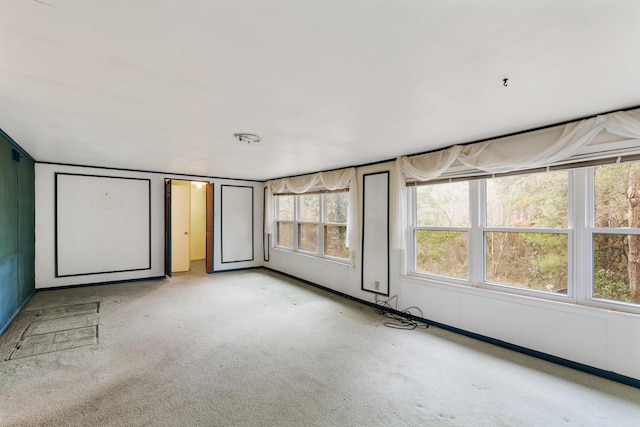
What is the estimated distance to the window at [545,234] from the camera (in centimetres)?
246

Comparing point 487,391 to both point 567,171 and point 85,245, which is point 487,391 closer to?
point 567,171

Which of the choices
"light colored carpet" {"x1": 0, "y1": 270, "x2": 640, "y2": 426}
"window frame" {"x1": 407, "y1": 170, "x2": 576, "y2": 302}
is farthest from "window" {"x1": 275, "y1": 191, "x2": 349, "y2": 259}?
"light colored carpet" {"x1": 0, "y1": 270, "x2": 640, "y2": 426}

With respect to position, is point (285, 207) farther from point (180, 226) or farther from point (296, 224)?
point (180, 226)

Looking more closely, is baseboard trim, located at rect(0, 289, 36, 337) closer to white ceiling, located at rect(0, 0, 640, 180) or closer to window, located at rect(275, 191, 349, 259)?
white ceiling, located at rect(0, 0, 640, 180)

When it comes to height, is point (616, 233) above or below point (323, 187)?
below

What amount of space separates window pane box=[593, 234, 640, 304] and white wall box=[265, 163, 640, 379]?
191 mm

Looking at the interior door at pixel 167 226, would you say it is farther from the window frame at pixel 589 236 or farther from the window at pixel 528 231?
the window frame at pixel 589 236


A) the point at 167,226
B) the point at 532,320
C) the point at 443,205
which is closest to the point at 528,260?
the point at 532,320

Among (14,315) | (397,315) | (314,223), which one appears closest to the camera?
(14,315)

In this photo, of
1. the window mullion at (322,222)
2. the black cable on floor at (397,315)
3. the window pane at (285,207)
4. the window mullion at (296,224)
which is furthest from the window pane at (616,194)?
the window pane at (285,207)

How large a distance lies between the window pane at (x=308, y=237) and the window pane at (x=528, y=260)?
10.5ft

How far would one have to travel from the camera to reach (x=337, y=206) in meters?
5.29

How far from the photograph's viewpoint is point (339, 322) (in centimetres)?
372

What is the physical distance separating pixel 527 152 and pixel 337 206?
3064 mm
